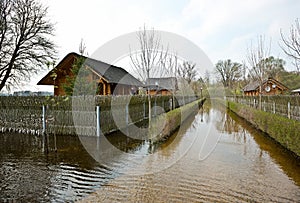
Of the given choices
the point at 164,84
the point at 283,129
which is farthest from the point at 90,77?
the point at 164,84

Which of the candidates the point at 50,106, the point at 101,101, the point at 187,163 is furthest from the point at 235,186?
the point at 50,106

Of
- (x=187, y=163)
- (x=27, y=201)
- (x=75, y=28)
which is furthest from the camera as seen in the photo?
(x=75, y=28)

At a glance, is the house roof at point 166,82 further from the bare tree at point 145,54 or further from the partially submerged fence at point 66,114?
the partially submerged fence at point 66,114

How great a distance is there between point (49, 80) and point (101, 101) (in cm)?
1083

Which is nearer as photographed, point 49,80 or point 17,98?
point 17,98

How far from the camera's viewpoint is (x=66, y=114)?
1029 centimetres

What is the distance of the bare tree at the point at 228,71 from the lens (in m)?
57.5

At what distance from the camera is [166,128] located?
10.2m

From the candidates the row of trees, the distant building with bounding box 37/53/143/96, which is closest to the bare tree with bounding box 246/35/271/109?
the row of trees

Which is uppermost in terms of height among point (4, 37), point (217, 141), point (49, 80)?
point (4, 37)

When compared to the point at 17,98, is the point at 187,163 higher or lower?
lower

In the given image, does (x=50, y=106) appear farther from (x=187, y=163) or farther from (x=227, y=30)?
(x=227, y=30)

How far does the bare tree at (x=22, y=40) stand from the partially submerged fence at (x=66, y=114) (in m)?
7.50

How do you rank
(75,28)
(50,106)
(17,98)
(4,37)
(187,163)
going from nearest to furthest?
1. (187,163)
2. (50,106)
3. (17,98)
4. (75,28)
5. (4,37)
